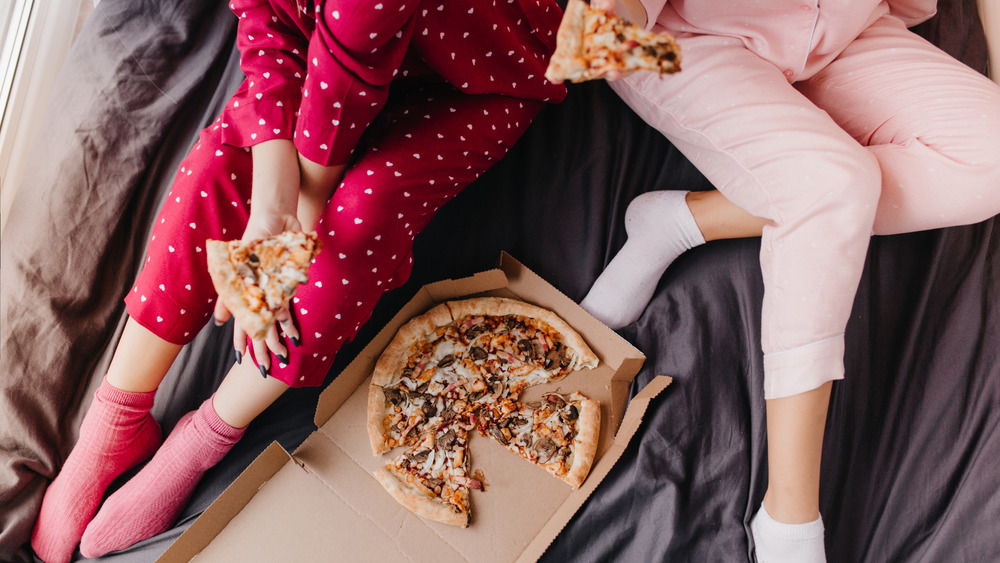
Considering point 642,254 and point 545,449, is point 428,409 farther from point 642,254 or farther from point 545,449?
point 642,254

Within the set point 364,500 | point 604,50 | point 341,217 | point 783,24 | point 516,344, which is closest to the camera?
point 604,50

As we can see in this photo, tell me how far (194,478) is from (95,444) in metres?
0.16

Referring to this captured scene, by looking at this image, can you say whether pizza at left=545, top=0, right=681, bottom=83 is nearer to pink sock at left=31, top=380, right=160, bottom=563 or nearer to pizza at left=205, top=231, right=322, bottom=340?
pizza at left=205, top=231, right=322, bottom=340

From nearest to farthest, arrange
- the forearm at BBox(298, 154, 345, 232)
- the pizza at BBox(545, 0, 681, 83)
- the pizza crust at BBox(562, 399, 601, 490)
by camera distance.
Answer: the pizza at BBox(545, 0, 681, 83) → the forearm at BBox(298, 154, 345, 232) → the pizza crust at BBox(562, 399, 601, 490)

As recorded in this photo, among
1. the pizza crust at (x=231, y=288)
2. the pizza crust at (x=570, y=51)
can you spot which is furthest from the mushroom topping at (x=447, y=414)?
the pizza crust at (x=570, y=51)

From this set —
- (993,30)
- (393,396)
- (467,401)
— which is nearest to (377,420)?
(393,396)

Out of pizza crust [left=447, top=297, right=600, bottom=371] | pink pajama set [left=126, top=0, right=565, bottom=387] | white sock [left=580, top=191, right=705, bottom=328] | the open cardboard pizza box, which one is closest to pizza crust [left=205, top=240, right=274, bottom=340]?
pink pajama set [left=126, top=0, right=565, bottom=387]

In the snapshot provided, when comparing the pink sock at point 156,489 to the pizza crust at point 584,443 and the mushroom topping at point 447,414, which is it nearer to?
the mushroom topping at point 447,414

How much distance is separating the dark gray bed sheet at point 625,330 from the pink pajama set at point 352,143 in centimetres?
29

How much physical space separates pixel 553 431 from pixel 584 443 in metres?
0.06

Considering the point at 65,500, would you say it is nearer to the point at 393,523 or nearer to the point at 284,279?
the point at 393,523

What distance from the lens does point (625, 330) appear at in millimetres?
1159

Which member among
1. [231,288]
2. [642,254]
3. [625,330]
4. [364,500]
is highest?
[231,288]

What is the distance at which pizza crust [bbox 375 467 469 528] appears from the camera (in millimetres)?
988
